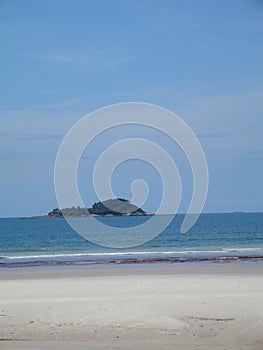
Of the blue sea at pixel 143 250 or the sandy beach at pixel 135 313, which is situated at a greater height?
the blue sea at pixel 143 250

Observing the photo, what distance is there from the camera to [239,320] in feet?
32.1

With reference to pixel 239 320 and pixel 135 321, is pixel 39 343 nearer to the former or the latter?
pixel 135 321

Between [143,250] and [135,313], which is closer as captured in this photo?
[135,313]

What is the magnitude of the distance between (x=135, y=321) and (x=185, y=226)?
60.9 m

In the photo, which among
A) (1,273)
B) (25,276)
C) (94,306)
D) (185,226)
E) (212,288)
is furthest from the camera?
(185,226)

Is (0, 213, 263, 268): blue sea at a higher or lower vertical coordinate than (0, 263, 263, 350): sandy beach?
higher

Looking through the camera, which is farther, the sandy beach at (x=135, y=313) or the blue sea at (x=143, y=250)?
the blue sea at (x=143, y=250)

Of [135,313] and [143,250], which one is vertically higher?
[143,250]

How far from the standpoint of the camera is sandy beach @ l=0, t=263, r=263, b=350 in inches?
346

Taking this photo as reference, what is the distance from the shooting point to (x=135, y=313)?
10.4 meters

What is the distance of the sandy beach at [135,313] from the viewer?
8.78 meters

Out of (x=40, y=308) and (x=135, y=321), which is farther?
(x=40, y=308)

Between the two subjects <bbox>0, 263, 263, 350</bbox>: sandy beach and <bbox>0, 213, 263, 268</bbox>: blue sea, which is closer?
<bbox>0, 263, 263, 350</bbox>: sandy beach

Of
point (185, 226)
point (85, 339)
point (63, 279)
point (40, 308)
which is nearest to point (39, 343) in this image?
point (85, 339)
